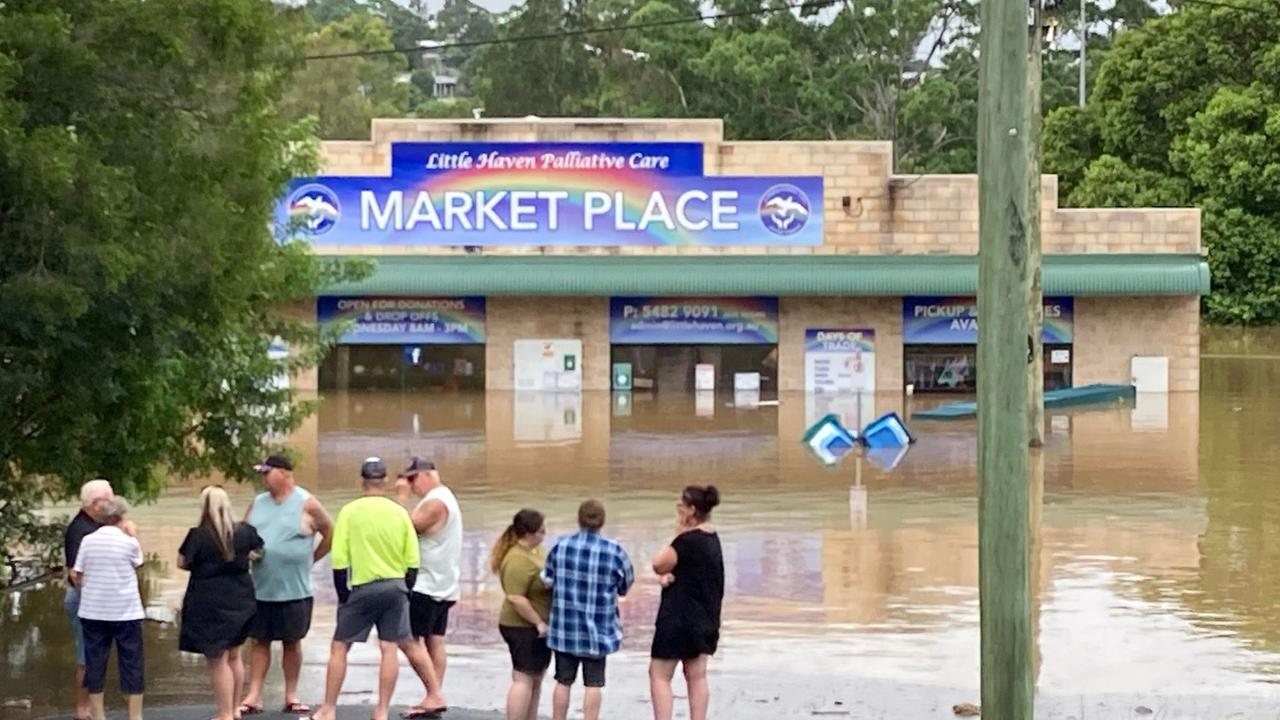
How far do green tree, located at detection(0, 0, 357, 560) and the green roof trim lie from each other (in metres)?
34.0

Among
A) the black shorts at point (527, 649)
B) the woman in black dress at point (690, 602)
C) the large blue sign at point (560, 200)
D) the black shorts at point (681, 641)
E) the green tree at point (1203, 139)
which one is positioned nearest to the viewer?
the woman in black dress at point (690, 602)

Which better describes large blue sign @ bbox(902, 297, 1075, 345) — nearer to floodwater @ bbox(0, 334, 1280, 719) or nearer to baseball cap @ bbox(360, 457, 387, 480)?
floodwater @ bbox(0, 334, 1280, 719)

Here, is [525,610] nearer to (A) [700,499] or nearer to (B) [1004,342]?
(A) [700,499]

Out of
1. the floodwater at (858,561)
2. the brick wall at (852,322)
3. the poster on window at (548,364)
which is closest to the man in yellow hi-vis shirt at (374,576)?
the floodwater at (858,561)

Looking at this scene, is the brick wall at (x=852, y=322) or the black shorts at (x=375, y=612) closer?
the black shorts at (x=375, y=612)

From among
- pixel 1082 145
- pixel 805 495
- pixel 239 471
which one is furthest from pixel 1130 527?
pixel 1082 145

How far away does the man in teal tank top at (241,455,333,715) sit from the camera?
11.9m

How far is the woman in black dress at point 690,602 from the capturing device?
10992mm

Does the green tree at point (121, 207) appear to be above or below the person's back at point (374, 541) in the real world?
above

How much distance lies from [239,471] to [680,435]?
70.7 feet

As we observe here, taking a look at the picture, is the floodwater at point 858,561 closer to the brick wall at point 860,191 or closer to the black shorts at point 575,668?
the black shorts at point 575,668

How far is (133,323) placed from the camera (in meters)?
12.0

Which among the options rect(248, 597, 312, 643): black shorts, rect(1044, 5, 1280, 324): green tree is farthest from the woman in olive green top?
rect(1044, 5, 1280, 324): green tree

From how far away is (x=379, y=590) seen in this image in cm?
1153
